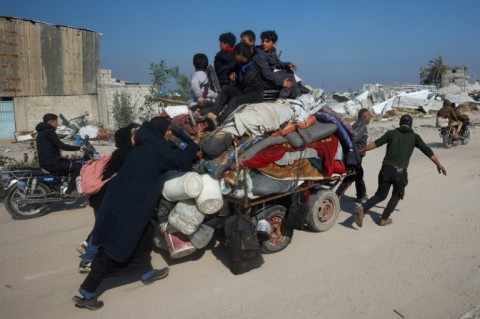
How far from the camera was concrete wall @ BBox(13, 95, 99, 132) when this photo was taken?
57.9ft

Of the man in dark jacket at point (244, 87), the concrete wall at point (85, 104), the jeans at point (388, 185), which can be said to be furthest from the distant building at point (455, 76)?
the man in dark jacket at point (244, 87)

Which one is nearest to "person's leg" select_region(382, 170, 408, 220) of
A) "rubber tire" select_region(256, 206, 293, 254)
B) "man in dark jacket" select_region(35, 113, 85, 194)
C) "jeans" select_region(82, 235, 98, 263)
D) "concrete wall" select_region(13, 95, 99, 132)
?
"rubber tire" select_region(256, 206, 293, 254)

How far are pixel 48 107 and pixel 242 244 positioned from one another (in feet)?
54.7

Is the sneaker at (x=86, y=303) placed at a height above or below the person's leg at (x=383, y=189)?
below

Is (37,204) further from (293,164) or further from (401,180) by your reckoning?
(401,180)

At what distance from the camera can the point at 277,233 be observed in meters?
5.19

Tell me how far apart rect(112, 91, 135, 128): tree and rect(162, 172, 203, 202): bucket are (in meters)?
15.2

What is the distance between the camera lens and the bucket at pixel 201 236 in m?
4.54

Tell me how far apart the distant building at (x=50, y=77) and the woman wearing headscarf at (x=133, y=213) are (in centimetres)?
1555

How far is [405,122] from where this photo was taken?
6039mm

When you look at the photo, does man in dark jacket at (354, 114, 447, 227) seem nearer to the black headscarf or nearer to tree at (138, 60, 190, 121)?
the black headscarf

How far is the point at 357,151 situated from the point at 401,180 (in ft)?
2.52

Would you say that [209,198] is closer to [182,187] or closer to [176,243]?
[182,187]

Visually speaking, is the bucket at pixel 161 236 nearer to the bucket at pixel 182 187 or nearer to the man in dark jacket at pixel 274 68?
the bucket at pixel 182 187
